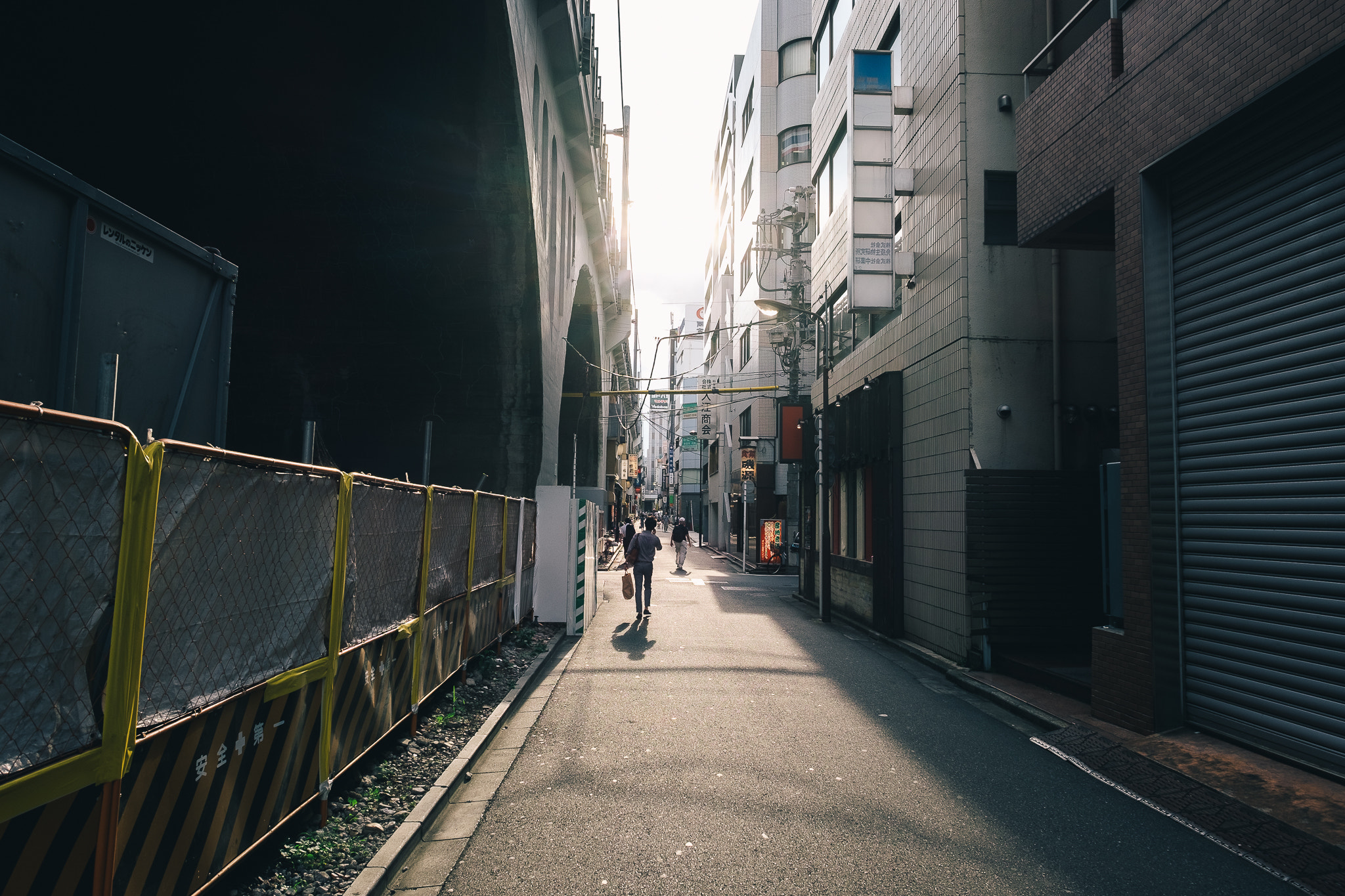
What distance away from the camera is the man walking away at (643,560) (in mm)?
15578

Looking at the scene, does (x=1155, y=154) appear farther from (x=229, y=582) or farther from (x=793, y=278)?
(x=793, y=278)

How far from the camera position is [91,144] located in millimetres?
15016

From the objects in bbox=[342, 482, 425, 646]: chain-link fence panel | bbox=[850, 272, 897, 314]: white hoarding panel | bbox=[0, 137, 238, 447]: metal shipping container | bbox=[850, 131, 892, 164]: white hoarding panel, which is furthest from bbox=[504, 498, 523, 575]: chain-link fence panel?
bbox=[850, 131, 892, 164]: white hoarding panel

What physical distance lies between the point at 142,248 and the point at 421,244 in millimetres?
11013

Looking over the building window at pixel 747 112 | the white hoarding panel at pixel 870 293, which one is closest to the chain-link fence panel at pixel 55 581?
the white hoarding panel at pixel 870 293

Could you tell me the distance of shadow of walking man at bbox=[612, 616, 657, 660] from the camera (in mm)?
12242

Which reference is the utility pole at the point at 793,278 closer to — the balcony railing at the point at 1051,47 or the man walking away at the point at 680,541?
the man walking away at the point at 680,541

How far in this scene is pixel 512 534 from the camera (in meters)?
12.8

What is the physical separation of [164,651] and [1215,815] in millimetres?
6271

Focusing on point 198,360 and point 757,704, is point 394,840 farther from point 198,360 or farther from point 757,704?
point 757,704

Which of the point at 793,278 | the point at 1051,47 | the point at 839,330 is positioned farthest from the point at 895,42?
the point at 793,278

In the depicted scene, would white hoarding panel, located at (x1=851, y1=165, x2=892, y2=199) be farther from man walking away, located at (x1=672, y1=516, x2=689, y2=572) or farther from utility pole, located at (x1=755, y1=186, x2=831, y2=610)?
man walking away, located at (x1=672, y1=516, x2=689, y2=572)

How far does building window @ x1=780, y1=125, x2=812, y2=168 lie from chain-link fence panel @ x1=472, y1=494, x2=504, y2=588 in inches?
1335

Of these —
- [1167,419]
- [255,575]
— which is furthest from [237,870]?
[1167,419]
